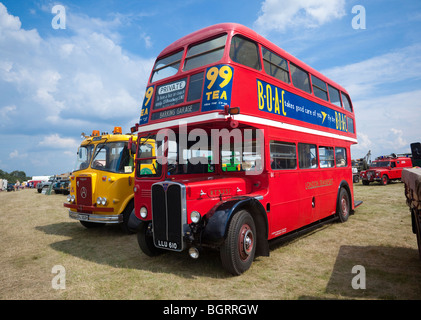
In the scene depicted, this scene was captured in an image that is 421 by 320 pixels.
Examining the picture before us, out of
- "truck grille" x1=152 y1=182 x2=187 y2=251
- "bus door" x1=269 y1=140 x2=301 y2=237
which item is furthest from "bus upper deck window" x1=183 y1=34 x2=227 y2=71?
"truck grille" x1=152 y1=182 x2=187 y2=251

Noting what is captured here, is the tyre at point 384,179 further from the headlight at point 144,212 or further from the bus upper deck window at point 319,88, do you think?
the headlight at point 144,212

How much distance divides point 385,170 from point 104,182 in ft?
69.5

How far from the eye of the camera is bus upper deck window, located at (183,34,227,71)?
505cm

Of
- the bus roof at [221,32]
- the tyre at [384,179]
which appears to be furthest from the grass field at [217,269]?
the tyre at [384,179]

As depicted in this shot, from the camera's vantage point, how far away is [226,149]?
20.0 ft

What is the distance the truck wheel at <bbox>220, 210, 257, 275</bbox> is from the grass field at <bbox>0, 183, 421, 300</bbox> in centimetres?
18

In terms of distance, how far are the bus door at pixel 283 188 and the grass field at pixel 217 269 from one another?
547 mm

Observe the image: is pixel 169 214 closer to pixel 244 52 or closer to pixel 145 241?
pixel 145 241

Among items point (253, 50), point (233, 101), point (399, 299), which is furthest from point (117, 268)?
point (253, 50)

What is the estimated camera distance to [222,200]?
5055 millimetres

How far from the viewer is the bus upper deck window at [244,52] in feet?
16.5

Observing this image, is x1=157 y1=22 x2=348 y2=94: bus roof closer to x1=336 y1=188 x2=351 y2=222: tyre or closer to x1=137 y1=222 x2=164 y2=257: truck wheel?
x1=137 y1=222 x2=164 y2=257: truck wheel

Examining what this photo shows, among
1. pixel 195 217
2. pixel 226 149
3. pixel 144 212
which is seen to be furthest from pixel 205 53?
pixel 144 212
